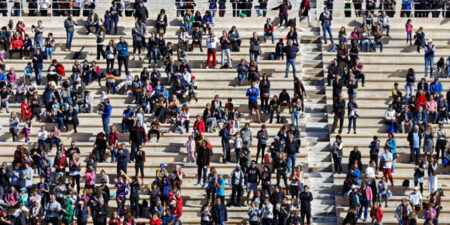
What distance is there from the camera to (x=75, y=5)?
59406 millimetres

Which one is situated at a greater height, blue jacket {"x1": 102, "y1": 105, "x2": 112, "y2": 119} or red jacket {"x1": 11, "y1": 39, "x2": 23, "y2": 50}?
red jacket {"x1": 11, "y1": 39, "x2": 23, "y2": 50}

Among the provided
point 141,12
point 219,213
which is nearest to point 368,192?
point 219,213

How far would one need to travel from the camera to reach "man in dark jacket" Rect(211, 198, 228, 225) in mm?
45625

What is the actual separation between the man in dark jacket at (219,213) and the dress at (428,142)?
7805mm

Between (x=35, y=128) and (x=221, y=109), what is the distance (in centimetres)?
698

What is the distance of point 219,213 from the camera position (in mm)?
45625

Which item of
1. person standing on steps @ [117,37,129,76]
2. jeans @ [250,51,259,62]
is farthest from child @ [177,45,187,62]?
jeans @ [250,51,259,62]

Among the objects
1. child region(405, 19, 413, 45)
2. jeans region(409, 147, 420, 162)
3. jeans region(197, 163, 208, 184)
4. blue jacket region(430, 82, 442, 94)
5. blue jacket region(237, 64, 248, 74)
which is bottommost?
jeans region(197, 163, 208, 184)

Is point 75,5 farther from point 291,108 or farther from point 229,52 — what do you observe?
point 291,108

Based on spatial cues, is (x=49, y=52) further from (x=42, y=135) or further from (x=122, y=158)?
(x=122, y=158)

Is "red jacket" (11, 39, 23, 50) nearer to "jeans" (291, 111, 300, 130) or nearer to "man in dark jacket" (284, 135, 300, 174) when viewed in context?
"jeans" (291, 111, 300, 130)

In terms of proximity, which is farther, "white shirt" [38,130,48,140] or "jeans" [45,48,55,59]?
"jeans" [45,48,55,59]

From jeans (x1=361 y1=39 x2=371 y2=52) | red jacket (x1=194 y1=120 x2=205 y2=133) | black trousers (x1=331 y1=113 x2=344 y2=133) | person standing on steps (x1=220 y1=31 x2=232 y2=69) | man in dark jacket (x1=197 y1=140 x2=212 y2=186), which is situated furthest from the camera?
jeans (x1=361 y1=39 x2=371 y2=52)

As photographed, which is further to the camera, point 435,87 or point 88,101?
point 88,101
